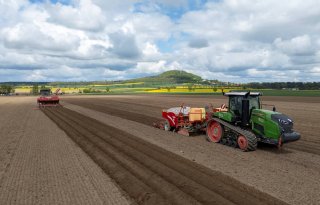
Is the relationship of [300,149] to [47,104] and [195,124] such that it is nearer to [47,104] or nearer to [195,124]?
[195,124]

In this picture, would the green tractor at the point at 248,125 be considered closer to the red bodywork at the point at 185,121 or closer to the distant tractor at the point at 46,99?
the red bodywork at the point at 185,121

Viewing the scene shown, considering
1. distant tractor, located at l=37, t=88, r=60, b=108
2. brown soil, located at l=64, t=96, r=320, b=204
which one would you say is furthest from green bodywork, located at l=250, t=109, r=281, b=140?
distant tractor, located at l=37, t=88, r=60, b=108

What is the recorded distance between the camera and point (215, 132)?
556 inches

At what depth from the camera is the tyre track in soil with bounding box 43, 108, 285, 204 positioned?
732cm

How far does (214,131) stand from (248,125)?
1.77 meters

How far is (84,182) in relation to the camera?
857cm

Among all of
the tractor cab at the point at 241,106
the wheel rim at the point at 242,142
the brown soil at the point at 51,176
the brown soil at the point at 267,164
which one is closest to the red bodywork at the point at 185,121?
the brown soil at the point at 267,164

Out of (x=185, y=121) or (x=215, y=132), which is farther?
(x=185, y=121)

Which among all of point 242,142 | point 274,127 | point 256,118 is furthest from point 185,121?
point 274,127

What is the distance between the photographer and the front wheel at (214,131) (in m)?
13.7

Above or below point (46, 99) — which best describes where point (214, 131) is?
below

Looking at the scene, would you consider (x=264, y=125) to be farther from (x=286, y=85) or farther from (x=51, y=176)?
(x=286, y=85)

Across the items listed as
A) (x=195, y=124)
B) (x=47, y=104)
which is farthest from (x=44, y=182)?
(x=47, y=104)

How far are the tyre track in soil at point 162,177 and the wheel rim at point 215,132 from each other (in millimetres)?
2807
